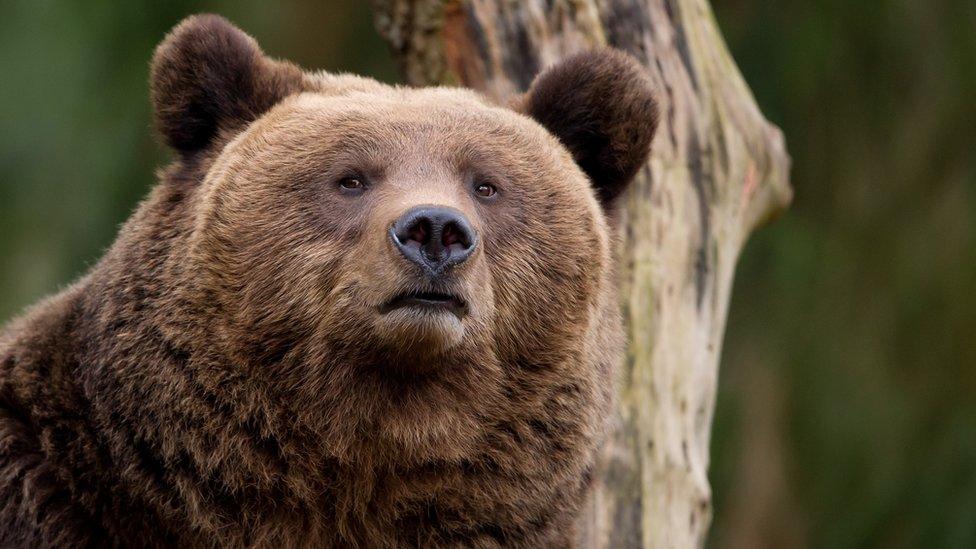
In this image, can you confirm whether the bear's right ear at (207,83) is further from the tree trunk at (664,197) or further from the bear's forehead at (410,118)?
the tree trunk at (664,197)

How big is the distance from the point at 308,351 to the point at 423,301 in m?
0.60

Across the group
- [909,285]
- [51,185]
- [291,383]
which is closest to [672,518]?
[291,383]

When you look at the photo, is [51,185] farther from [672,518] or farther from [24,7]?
[672,518]

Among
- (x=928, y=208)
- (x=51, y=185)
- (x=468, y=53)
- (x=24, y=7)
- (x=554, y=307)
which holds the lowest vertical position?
(x=51, y=185)

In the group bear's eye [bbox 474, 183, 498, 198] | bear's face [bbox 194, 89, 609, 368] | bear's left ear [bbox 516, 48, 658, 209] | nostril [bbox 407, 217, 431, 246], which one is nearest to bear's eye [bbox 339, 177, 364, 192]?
bear's face [bbox 194, 89, 609, 368]

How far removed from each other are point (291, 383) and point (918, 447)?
838cm

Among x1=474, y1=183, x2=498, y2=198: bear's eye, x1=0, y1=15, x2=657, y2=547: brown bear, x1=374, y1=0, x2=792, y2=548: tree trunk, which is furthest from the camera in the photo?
x1=374, y1=0, x2=792, y2=548: tree trunk

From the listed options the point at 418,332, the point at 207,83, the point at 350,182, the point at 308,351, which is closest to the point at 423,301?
the point at 418,332

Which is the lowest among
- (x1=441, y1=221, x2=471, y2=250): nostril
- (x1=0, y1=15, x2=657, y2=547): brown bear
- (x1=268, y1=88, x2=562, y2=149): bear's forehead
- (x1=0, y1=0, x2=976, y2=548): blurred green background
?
(x1=0, y1=0, x2=976, y2=548): blurred green background

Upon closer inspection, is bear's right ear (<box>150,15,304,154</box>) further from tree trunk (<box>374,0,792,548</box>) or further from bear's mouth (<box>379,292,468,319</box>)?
tree trunk (<box>374,0,792,548</box>)

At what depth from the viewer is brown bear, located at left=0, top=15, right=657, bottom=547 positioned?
4.65 metres

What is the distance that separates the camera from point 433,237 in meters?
4.23

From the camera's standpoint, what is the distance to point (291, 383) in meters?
4.69

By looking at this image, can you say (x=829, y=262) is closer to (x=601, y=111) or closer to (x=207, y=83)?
(x=601, y=111)
